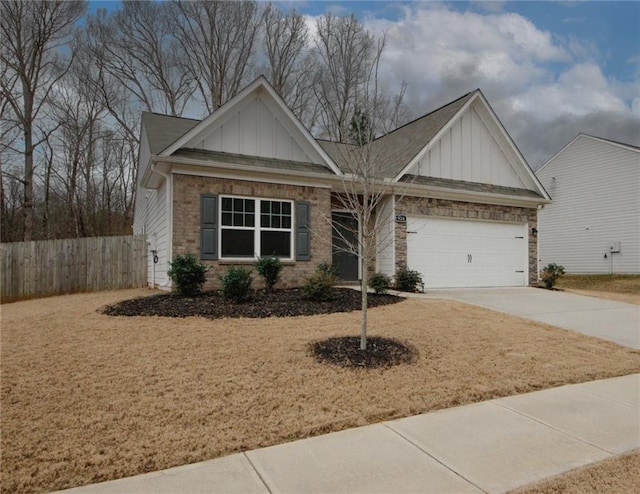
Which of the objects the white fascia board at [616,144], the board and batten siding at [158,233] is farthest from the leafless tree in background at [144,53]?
the white fascia board at [616,144]

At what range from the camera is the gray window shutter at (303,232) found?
407 inches

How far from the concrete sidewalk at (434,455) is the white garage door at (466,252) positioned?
8240mm

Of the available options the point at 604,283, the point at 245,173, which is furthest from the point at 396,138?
the point at 604,283

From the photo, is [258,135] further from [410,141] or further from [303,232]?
[410,141]

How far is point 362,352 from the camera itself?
4.93 metres

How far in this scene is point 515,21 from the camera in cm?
1037

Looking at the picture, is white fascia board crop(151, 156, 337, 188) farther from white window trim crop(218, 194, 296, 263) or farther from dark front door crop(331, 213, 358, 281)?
dark front door crop(331, 213, 358, 281)

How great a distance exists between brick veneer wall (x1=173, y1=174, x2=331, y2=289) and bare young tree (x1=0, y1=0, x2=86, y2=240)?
12176 mm

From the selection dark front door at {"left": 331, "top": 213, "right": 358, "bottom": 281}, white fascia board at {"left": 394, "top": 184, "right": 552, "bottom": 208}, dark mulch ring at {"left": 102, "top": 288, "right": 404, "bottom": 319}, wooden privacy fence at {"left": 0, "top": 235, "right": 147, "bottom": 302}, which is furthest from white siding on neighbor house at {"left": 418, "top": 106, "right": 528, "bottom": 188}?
wooden privacy fence at {"left": 0, "top": 235, "right": 147, "bottom": 302}

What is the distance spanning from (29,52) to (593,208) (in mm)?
26049

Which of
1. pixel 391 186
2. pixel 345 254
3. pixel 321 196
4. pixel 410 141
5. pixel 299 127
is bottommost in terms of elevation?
pixel 345 254

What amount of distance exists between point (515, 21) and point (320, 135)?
14.4 metres

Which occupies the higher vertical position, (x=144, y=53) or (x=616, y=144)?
(x=144, y=53)

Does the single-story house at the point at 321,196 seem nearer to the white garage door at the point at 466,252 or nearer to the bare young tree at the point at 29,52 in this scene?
the white garage door at the point at 466,252
